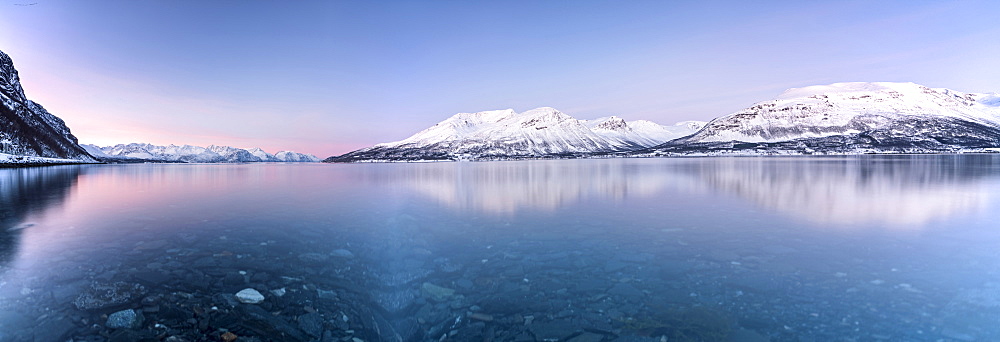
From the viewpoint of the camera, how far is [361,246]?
1820 cm

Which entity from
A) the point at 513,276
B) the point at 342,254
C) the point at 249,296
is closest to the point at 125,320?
the point at 249,296

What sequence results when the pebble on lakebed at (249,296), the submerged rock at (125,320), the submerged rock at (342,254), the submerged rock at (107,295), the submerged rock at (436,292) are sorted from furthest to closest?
the submerged rock at (342,254)
the submerged rock at (436,292)
the pebble on lakebed at (249,296)
the submerged rock at (107,295)
the submerged rock at (125,320)

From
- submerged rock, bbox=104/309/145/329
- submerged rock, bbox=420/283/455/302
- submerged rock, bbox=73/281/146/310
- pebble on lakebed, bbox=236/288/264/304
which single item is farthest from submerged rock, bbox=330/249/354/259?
submerged rock, bbox=104/309/145/329

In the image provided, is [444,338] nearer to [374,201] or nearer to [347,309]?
[347,309]

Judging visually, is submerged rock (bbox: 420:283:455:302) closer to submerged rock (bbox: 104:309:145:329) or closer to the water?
the water

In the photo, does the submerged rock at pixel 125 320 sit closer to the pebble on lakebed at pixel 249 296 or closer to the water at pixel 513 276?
the water at pixel 513 276

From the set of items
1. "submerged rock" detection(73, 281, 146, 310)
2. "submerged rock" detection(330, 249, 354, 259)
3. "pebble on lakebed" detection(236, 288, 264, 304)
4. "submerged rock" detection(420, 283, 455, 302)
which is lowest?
"submerged rock" detection(420, 283, 455, 302)

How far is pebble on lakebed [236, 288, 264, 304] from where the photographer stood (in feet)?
36.8

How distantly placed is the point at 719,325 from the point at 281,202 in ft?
109

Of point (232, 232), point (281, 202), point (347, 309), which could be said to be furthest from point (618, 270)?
point (281, 202)

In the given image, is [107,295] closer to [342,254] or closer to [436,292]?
[342,254]

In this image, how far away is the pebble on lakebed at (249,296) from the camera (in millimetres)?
11209

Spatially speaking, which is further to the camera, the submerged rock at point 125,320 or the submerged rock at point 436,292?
the submerged rock at point 436,292

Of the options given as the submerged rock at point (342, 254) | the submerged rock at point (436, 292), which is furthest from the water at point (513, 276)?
the submerged rock at point (342, 254)
